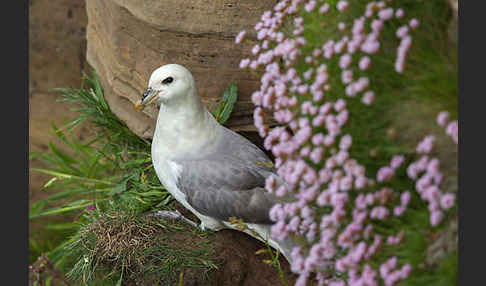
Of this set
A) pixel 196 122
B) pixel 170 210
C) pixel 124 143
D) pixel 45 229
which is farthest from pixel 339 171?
pixel 45 229

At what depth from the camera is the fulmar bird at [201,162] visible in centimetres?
204

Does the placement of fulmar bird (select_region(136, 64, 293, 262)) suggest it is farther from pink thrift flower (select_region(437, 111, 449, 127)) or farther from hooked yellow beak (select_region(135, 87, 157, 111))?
pink thrift flower (select_region(437, 111, 449, 127))

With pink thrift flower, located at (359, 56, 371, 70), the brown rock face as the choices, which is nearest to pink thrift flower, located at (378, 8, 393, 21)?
pink thrift flower, located at (359, 56, 371, 70)

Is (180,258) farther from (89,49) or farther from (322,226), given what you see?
(89,49)

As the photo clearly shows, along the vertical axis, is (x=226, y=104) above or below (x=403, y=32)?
below

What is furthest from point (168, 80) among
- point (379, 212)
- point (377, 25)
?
point (379, 212)

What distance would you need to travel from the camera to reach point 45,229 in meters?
3.40

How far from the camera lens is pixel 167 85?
204 centimetres

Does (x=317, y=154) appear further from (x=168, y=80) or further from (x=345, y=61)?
(x=168, y=80)

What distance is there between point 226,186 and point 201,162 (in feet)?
0.40

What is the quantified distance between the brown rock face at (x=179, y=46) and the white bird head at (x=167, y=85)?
39cm

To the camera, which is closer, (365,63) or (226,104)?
(365,63)

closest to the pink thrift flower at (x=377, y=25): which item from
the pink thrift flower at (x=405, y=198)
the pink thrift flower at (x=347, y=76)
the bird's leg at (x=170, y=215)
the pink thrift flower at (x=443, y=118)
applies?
the pink thrift flower at (x=347, y=76)

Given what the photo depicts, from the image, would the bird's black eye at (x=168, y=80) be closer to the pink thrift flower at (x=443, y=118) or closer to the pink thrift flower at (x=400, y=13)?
the pink thrift flower at (x=400, y=13)
